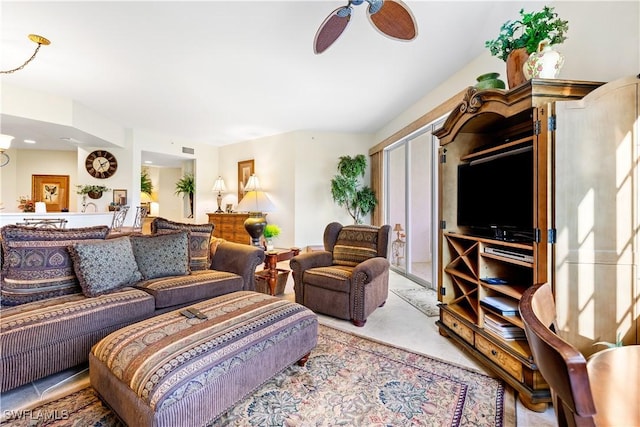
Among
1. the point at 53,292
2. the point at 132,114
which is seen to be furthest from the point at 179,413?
the point at 132,114

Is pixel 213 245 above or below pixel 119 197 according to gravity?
below

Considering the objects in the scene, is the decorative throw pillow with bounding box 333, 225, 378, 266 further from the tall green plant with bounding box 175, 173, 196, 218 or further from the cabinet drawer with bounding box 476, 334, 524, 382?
the tall green plant with bounding box 175, 173, 196, 218

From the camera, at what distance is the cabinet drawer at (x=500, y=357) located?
63.8 inches

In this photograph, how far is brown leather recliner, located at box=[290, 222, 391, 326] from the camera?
8.55ft

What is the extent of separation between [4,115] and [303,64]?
4.14 metres

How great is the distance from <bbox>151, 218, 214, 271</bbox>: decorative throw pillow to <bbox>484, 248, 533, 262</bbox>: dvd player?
2574 millimetres

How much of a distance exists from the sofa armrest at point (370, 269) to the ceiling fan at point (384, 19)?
6.10 feet

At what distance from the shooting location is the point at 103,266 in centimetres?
213

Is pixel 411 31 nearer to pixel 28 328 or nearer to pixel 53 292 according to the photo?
pixel 28 328

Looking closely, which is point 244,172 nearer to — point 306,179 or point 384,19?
point 306,179

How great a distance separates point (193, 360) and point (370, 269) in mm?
1696

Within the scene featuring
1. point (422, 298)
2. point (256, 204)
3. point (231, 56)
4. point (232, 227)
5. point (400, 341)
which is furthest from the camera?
point (232, 227)

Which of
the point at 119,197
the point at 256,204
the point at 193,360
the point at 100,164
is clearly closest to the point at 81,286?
the point at 193,360

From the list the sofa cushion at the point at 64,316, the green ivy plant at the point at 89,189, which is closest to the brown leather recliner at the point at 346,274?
the sofa cushion at the point at 64,316
